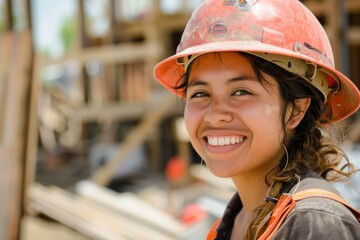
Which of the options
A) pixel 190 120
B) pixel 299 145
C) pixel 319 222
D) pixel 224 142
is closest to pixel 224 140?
pixel 224 142

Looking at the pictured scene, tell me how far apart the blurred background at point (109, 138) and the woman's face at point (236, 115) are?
401 millimetres

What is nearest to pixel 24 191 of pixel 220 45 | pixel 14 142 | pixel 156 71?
pixel 14 142

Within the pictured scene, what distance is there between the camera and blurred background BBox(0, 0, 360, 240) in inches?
209

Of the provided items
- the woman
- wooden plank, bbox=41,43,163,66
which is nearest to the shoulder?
the woman

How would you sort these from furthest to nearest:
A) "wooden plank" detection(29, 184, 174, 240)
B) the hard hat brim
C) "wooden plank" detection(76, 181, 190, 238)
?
"wooden plank" detection(76, 181, 190, 238) → "wooden plank" detection(29, 184, 174, 240) → the hard hat brim

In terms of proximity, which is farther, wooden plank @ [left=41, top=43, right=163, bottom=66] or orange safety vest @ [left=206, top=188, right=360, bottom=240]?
wooden plank @ [left=41, top=43, right=163, bottom=66]

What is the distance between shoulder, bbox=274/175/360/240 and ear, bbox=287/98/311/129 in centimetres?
36

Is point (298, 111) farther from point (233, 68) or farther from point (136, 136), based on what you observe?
point (136, 136)

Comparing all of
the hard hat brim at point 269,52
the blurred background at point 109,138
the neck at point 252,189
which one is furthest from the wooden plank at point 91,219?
the neck at point 252,189

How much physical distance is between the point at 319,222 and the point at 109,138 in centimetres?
1026

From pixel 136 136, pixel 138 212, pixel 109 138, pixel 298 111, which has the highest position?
pixel 298 111

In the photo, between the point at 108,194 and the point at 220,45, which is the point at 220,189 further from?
the point at 220,45

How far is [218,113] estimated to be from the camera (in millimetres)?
1774

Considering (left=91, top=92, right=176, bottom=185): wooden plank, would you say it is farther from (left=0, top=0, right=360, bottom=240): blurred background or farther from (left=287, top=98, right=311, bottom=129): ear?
(left=287, top=98, right=311, bottom=129): ear
